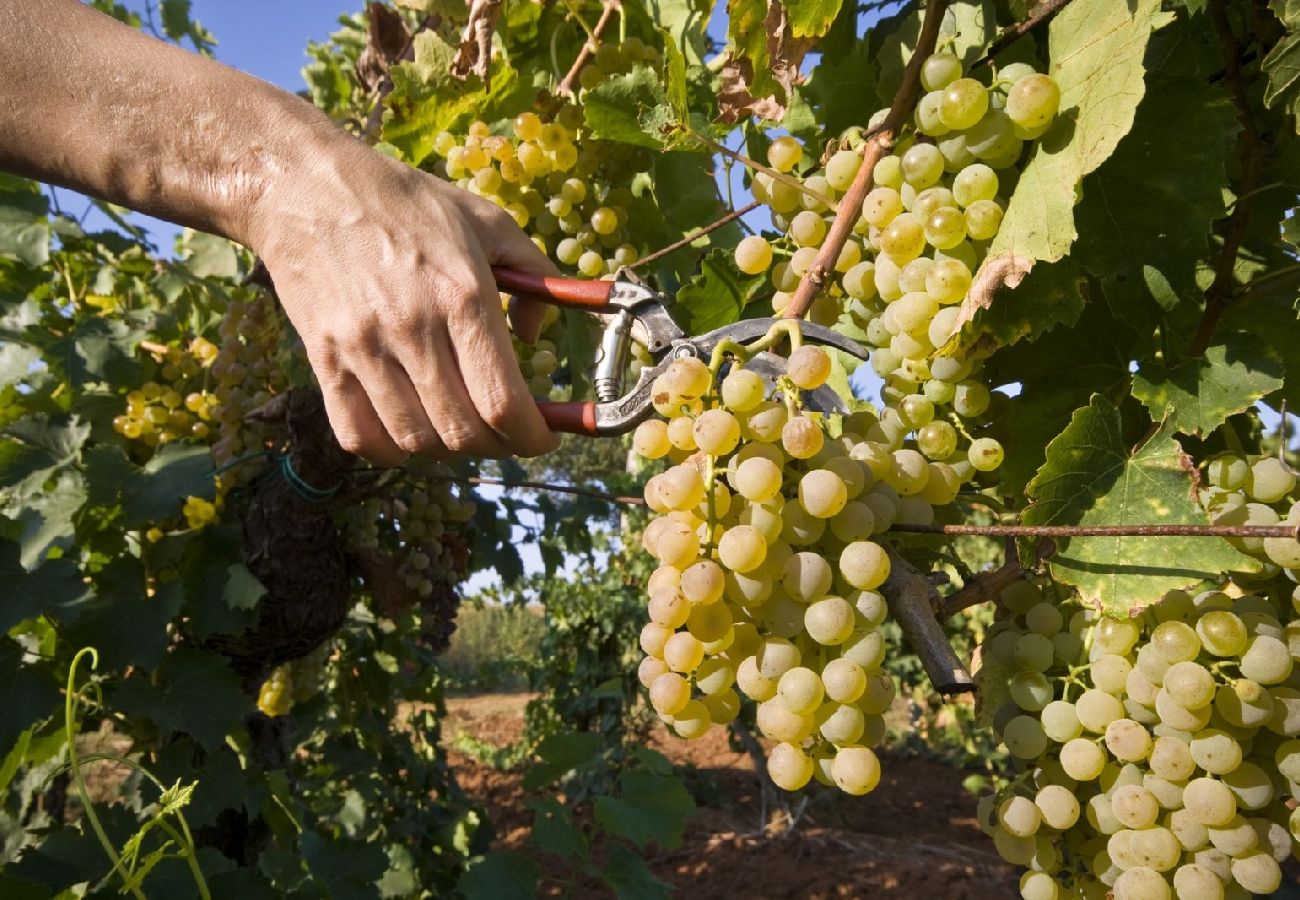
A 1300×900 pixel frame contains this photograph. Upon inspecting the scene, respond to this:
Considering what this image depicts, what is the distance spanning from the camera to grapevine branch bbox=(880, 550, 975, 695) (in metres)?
0.73

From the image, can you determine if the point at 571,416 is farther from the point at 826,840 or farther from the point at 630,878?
the point at 826,840

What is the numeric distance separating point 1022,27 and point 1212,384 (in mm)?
475

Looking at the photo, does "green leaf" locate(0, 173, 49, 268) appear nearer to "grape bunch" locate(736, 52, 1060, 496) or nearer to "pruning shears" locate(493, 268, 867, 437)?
"pruning shears" locate(493, 268, 867, 437)

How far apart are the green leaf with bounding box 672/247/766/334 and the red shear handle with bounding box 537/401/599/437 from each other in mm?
238

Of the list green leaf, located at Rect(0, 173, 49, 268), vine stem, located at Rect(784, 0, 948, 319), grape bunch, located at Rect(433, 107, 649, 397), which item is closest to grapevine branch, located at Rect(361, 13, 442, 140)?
grape bunch, located at Rect(433, 107, 649, 397)

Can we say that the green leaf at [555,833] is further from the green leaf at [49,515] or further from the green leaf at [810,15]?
the green leaf at [810,15]

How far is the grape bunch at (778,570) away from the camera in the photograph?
803 millimetres

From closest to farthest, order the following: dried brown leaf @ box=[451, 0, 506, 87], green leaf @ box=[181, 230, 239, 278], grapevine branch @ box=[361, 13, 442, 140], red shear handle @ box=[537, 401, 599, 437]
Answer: red shear handle @ box=[537, 401, 599, 437] < dried brown leaf @ box=[451, 0, 506, 87] < grapevine branch @ box=[361, 13, 442, 140] < green leaf @ box=[181, 230, 239, 278]

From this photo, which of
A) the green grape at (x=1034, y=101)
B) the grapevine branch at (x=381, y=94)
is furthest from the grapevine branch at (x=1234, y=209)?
the grapevine branch at (x=381, y=94)

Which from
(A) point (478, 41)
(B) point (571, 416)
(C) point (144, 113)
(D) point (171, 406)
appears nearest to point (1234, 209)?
(B) point (571, 416)

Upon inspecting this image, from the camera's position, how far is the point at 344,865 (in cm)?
253

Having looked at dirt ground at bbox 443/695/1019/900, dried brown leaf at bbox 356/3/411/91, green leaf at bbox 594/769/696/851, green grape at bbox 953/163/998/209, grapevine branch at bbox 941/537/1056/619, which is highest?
dried brown leaf at bbox 356/3/411/91

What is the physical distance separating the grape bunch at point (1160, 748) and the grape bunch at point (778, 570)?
0.24m

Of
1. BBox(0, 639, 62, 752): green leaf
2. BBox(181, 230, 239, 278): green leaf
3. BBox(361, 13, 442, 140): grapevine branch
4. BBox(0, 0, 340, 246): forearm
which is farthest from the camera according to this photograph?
BBox(181, 230, 239, 278): green leaf
